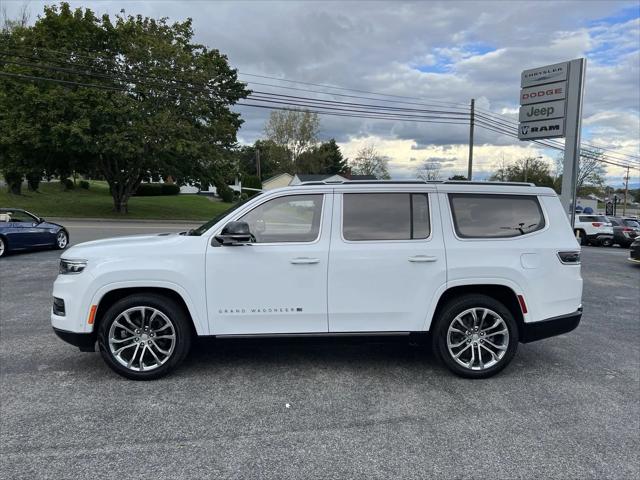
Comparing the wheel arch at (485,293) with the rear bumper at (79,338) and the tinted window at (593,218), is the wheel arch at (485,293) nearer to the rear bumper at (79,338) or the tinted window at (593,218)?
the rear bumper at (79,338)

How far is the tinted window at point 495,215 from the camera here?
14.7ft

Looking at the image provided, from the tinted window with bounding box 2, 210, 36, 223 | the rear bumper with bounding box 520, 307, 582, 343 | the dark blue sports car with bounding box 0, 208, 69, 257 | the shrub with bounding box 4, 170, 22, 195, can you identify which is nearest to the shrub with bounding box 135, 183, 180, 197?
the shrub with bounding box 4, 170, 22, 195

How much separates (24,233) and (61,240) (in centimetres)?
148

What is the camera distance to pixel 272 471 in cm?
293

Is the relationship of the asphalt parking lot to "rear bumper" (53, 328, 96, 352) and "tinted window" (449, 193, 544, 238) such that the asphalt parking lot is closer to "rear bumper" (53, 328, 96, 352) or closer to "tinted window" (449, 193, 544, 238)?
"rear bumper" (53, 328, 96, 352)

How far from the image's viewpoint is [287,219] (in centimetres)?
445

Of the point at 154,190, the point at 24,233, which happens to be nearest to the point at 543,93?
the point at 24,233

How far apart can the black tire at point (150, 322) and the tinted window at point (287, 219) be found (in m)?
1.00

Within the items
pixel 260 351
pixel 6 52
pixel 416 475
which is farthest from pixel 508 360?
pixel 6 52

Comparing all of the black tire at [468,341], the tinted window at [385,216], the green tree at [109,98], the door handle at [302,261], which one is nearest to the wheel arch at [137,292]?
the door handle at [302,261]

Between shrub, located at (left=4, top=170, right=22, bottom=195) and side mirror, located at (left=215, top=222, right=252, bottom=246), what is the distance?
30191 millimetres

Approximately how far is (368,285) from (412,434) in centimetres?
136

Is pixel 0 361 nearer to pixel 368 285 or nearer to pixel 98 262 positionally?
pixel 98 262

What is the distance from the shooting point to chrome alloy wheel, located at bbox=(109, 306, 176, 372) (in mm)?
4227
